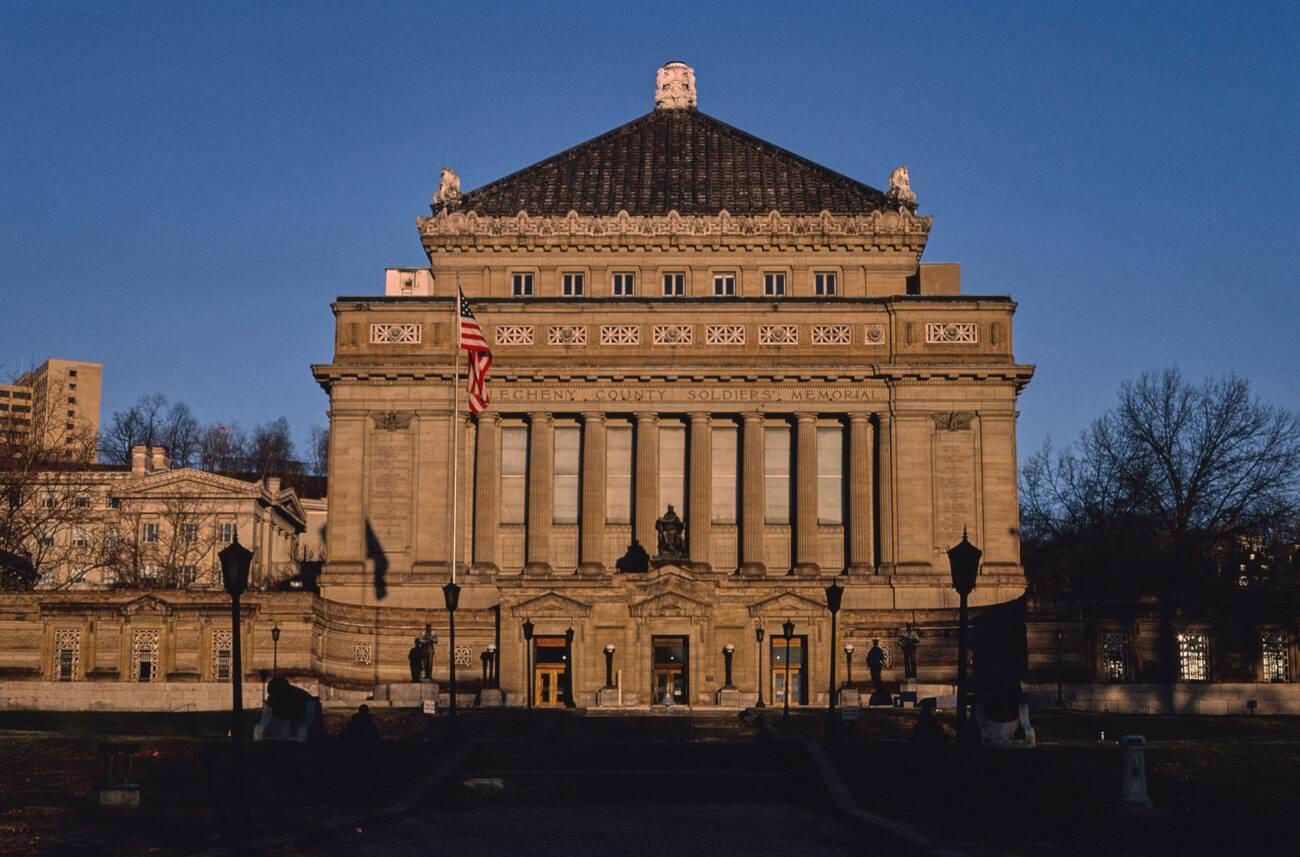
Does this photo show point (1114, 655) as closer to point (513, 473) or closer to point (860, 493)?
point (860, 493)

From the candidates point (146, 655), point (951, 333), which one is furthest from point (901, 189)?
point (146, 655)

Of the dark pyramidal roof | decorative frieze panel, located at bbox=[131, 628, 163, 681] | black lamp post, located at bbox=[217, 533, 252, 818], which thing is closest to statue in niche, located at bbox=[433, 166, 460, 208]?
the dark pyramidal roof

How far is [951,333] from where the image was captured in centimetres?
9175

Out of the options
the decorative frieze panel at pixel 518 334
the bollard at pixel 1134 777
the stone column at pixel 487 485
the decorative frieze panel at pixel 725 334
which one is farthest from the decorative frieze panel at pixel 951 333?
the bollard at pixel 1134 777

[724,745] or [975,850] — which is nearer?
[975,850]

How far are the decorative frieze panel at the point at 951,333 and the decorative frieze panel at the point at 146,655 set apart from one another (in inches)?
1577

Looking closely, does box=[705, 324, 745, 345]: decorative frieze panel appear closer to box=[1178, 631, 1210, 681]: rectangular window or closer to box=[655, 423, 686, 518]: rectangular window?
box=[655, 423, 686, 518]: rectangular window

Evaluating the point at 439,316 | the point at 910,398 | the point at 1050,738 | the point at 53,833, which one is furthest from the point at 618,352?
the point at 53,833

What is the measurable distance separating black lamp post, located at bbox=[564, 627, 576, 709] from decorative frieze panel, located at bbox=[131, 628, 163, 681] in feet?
56.2

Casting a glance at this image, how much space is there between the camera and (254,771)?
40.7 metres

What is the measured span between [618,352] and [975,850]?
209ft

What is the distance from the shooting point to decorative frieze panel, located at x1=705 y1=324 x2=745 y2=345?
92125mm

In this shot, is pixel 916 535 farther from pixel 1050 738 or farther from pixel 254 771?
pixel 254 771

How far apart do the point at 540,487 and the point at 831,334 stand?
16.3 metres
